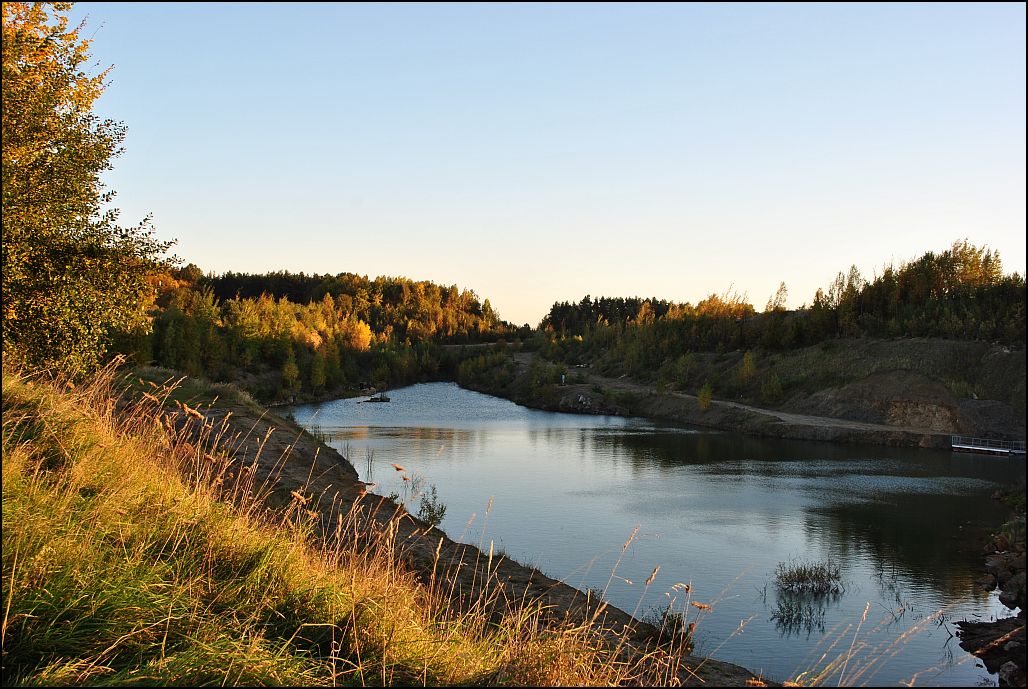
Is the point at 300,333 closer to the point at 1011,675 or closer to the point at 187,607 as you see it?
the point at 1011,675

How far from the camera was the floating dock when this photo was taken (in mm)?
35375

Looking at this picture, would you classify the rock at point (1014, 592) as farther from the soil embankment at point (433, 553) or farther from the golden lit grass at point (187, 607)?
the golden lit grass at point (187, 607)

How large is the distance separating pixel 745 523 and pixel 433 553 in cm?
1177

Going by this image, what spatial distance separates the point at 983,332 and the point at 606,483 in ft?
109

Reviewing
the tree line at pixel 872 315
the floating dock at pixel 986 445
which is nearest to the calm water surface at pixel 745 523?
the floating dock at pixel 986 445

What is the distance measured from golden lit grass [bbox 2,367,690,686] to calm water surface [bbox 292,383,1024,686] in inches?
107

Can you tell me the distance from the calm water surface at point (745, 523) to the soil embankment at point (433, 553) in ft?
2.71

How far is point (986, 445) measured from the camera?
36.3m

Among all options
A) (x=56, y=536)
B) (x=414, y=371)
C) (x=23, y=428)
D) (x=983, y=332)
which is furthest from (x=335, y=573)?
(x=414, y=371)

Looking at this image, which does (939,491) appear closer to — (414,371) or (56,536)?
(56,536)

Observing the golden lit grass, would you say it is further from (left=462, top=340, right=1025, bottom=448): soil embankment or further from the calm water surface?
(left=462, top=340, right=1025, bottom=448): soil embankment

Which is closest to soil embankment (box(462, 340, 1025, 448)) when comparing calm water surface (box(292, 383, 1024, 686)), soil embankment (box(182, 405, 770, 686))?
calm water surface (box(292, 383, 1024, 686))

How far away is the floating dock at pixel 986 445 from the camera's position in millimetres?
35375

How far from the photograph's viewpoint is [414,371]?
3647 inches
